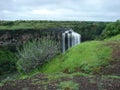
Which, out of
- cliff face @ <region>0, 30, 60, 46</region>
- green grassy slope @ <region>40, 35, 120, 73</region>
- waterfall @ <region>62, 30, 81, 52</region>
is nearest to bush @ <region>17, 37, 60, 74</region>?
green grassy slope @ <region>40, 35, 120, 73</region>

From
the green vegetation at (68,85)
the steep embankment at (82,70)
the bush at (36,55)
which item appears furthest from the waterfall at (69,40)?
the green vegetation at (68,85)

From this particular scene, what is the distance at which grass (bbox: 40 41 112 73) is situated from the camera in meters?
19.7

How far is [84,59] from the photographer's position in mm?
20812

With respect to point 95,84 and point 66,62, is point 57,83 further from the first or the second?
point 66,62

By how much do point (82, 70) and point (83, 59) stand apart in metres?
1.64

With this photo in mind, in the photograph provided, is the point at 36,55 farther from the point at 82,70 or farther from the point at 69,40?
the point at 69,40

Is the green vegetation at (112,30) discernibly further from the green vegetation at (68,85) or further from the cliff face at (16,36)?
the cliff face at (16,36)

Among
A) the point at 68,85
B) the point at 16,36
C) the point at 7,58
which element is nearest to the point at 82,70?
the point at 68,85

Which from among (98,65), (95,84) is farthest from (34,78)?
(98,65)

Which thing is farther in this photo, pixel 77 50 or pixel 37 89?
pixel 77 50

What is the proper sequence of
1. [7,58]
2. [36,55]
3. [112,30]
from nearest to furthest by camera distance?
1. [36,55]
2. [112,30]
3. [7,58]

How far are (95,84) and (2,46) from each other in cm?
5606

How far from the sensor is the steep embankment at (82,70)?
12.8 meters

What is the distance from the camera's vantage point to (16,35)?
6619cm
